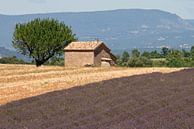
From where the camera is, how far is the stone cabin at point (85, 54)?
86056 mm

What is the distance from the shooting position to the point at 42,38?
92750 millimetres

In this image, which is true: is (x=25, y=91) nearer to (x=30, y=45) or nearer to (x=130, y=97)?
(x=130, y=97)

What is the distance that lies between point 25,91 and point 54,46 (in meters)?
65.5

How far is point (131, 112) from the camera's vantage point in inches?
604

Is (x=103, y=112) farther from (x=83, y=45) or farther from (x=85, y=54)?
(x=83, y=45)

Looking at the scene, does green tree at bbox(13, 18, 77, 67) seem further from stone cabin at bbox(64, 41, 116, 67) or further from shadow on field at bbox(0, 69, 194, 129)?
shadow on field at bbox(0, 69, 194, 129)

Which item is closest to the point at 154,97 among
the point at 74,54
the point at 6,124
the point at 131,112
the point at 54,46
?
the point at 131,112

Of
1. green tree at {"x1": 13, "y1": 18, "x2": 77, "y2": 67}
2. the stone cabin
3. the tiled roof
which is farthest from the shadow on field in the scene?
green tree at {"x1": 13, "y1": 18, "x2": 77, "y2": 67}

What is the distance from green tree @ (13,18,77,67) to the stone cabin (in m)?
5.77

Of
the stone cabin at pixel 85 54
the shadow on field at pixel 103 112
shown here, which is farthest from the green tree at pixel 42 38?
the shadow on field at pixel 103 112

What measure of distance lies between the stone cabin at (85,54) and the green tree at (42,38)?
5765 millimetres

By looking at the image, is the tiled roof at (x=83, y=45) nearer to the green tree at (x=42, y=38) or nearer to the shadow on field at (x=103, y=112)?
the green tree at (x=42, y=38)

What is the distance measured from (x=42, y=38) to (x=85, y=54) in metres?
10.1

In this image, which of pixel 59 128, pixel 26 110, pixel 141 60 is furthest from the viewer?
pixel 141 60
